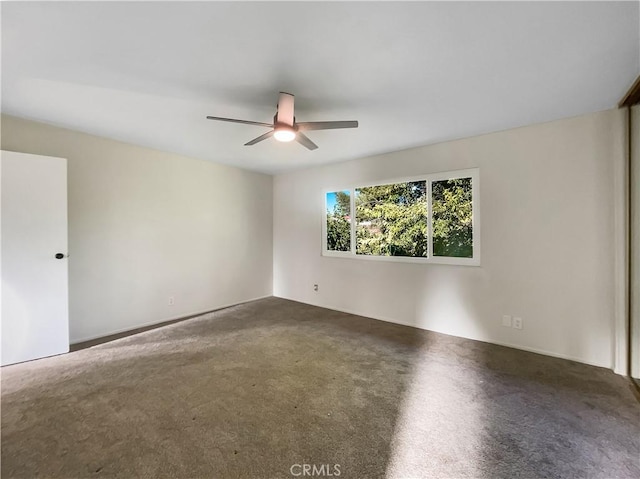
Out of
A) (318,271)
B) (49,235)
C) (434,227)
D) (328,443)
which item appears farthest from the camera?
(318,271)

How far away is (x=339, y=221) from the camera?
4383 millimetres

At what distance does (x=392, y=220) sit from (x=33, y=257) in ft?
13.3

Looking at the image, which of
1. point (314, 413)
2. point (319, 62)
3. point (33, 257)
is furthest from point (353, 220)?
point (33, 257)

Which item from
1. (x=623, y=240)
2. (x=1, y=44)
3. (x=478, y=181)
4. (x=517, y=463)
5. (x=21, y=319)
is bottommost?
(x=517, y=463)

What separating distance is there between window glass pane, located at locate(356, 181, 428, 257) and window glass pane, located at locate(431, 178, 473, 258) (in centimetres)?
15

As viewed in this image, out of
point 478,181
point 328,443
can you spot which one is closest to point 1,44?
point 328,443

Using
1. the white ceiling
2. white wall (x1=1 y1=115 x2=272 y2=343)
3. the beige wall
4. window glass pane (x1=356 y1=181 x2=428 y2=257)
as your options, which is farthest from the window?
white wall (x1=1 y1=115 x2=272 y2=343)

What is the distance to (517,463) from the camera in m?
1.44

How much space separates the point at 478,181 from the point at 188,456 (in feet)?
11.7

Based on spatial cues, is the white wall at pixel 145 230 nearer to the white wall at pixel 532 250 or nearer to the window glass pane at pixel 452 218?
the white wall at pixel 532 250

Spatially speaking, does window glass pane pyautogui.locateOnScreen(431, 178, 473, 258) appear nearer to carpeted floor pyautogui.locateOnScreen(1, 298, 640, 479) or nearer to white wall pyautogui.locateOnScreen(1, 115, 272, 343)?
carpeted floor pyautogui.locateOnScreen(1, 298, 640, 479)

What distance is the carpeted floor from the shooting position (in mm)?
1433

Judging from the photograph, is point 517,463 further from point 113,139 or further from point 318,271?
point 113,139

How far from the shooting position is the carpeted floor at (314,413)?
1433 mm
